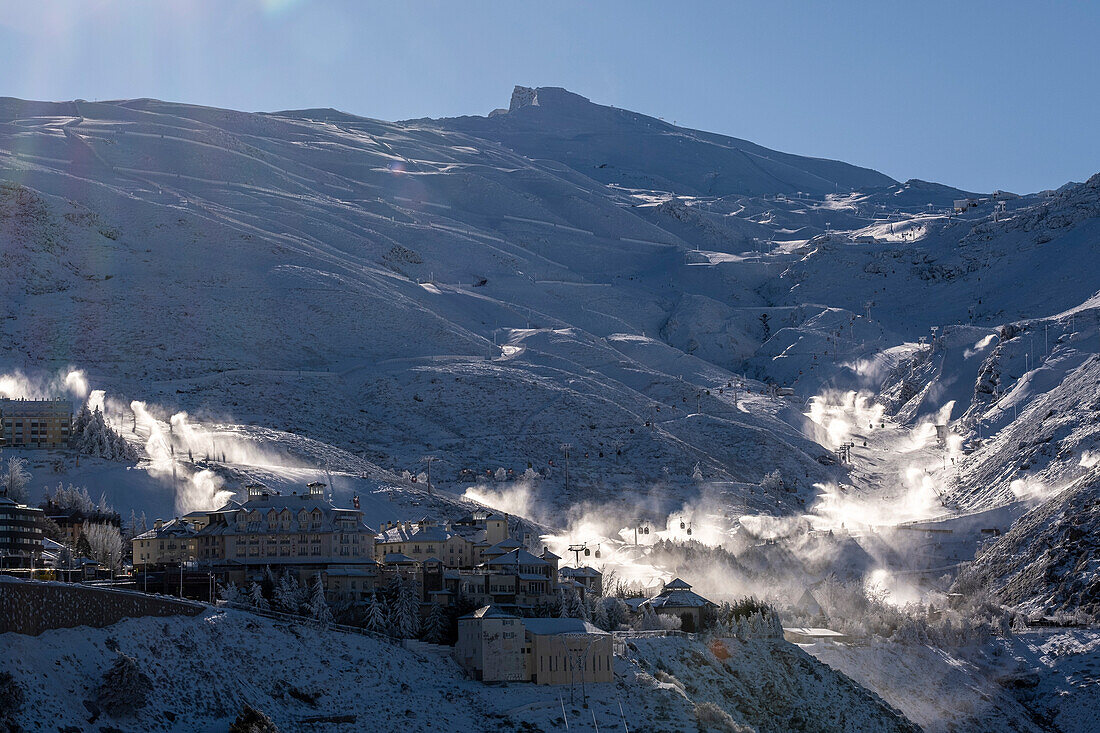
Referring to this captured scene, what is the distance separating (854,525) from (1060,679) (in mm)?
57113

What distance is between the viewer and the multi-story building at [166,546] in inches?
4151

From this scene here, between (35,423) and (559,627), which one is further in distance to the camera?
(35,423)

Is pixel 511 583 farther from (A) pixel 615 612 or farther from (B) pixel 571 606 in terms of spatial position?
(A) pixel 615 612

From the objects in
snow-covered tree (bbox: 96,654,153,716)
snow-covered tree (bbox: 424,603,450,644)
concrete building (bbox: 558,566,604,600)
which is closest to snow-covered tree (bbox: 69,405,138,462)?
concrete building (bbox: 558,566,604,600)

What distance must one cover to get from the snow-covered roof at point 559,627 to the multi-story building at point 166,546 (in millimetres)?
24806

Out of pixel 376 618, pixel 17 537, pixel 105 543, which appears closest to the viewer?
pixel 17 537

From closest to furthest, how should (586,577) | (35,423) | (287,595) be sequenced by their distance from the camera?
(287,595) < (586,577) < (35,423)

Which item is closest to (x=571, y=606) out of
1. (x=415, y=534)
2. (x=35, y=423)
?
(x=415, y=534)

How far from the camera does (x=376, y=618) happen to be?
9462cm

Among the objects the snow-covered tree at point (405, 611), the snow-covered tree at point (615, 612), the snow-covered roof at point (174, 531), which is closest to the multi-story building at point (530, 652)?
the snow-covered tree at point (405, 611)

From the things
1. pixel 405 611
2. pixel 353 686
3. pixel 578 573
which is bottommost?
pixel 353 686

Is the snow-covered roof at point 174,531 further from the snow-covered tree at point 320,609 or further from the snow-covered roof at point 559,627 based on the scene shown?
the snow-covered roof at point 559,627

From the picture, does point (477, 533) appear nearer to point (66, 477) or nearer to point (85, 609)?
point (66, 477)

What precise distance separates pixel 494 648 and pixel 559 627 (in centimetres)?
494
